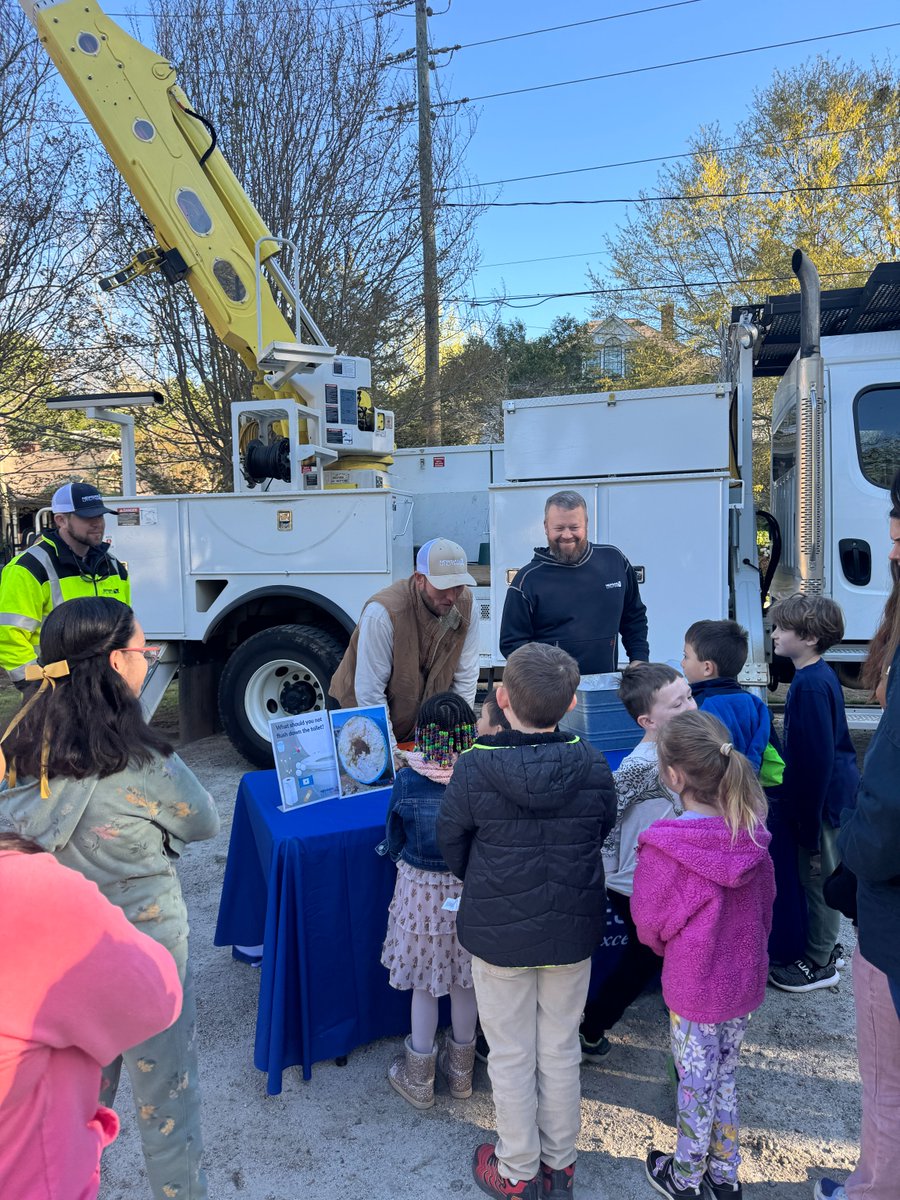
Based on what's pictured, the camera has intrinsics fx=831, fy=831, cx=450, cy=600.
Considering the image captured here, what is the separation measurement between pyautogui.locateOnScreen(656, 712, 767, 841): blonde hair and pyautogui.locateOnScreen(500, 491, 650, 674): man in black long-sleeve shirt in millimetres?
1517

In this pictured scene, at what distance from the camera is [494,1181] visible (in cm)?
223

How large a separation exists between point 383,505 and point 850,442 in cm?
288

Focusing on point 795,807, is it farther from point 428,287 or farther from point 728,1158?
point 428,287

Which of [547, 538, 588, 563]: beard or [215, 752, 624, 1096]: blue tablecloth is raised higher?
[547, 538, 588, 563]: beard

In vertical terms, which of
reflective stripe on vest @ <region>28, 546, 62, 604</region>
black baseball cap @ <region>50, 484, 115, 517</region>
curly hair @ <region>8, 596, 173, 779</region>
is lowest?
curly hair @ <region>8, 596, 173, 779</region>

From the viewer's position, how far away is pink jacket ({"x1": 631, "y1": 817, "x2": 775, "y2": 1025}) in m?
2.10

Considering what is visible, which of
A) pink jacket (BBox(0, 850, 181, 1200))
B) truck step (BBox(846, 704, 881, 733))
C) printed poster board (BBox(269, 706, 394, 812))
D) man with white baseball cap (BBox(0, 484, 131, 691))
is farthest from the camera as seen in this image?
truck step (BBox(846, 704, 881, 733))

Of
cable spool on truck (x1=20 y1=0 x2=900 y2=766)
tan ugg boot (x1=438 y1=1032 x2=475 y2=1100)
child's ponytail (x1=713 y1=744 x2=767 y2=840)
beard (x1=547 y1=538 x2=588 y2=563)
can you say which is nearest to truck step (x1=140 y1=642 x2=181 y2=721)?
cable spool on truck (x1=20 y1=0 x2=900 y2=766)

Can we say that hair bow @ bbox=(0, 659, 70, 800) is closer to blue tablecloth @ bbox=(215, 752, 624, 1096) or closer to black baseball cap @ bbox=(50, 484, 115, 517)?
blue tablecloth @ bbox=(215, 752, 624, 1096)

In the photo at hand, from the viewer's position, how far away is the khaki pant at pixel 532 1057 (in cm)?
215

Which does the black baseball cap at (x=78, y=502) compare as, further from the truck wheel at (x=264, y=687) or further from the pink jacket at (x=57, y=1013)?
the pink jacket at (x=57, y=1013)

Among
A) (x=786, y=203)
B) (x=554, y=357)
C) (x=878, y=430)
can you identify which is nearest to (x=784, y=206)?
(x=786, y=203)

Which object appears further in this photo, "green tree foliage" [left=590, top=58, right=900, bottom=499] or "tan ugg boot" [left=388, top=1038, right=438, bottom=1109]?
"green tree foliage" [left=590, top=58, right=900, bottom=499]

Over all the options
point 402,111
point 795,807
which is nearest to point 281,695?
point 795,807
